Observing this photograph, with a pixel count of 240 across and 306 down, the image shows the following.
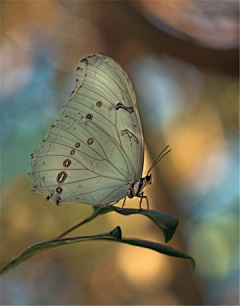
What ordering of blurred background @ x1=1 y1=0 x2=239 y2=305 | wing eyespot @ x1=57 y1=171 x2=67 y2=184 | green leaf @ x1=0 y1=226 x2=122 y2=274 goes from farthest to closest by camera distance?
blurred background @ x1=1 y1=0 x2=239 y2=305, wing eyespot @ x1=57 y1=171 x2=67 y2=184, green leaf @ x1=0 y1=226 x2=122 y2=274

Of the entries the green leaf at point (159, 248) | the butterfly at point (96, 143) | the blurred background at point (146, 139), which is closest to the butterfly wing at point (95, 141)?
the butterfly at point (96, 143)

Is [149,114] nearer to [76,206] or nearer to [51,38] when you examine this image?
[76,206]

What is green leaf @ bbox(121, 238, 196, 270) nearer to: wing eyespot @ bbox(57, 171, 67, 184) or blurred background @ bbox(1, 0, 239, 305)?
wing eyespot @ bbox(57, 171, 67, 184)

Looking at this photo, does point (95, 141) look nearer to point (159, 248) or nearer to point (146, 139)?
point (159, 248)

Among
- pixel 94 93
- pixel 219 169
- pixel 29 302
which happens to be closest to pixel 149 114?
pixel 219 169

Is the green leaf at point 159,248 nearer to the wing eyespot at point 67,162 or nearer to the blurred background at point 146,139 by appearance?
the wing eyespot at point 67,162

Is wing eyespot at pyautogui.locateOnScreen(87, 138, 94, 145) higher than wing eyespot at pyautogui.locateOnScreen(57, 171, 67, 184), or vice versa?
wing eyespot at pyautogui.locateOnScreen(87, 138, 94, 145)

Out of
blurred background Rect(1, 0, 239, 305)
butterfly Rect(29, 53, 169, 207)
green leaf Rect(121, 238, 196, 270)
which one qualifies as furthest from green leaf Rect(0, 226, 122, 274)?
blurred background Rect(1, 0, 239, 305)
